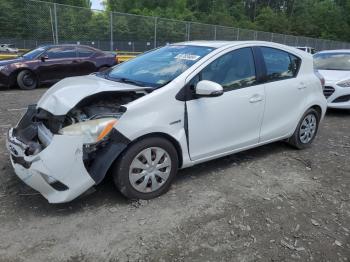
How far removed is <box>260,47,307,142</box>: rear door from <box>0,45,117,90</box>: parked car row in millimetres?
8022

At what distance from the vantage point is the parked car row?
10.3 metres

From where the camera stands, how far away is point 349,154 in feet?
18.0

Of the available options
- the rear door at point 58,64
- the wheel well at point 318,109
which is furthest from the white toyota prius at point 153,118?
the rear door at point 58,64

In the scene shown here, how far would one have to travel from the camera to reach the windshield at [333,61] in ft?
29.5

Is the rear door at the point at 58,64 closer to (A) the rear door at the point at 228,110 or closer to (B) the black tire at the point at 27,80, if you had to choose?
(B) the black tire at the point at 27,80

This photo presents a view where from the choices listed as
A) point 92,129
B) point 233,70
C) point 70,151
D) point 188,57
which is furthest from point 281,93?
point 70,151

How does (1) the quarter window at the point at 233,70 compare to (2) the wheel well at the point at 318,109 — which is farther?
(2) the wheel well at the point at 318,109

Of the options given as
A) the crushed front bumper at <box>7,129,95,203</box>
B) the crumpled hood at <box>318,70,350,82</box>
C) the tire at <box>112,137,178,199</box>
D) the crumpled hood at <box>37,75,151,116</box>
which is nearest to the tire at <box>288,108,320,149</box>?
the tire at <box>112,137,178,199</box>

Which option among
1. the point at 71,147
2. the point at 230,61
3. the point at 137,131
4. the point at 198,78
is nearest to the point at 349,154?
the point at 230,61

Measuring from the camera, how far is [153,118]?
3502mm

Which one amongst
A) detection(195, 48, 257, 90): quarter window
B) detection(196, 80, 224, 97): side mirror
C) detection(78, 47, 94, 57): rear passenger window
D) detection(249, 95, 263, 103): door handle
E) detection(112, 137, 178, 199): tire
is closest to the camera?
detection(112, 137, 178, 199): tire

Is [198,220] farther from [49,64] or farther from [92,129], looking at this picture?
[49,64]

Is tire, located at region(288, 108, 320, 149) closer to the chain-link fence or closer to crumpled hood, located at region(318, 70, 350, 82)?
crumpled hood, located at region(318, 70, 350, 82)

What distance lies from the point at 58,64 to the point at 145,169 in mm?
8607
